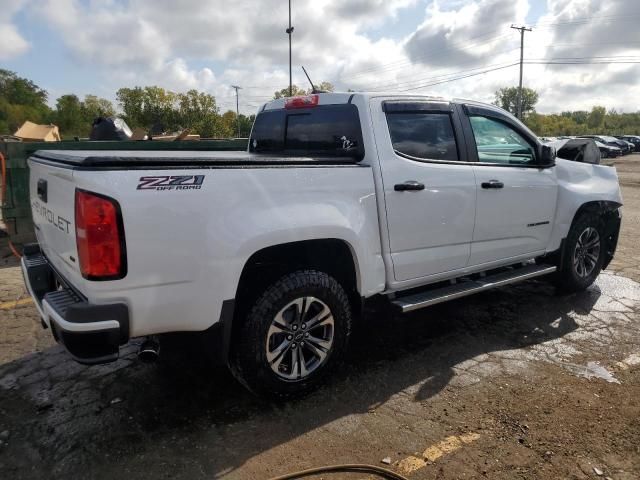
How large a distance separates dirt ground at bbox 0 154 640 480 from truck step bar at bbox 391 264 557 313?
470 millimetres

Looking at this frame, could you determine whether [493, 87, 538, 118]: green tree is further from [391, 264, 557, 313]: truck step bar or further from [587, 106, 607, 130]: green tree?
[391, 264, 557, 313]: truck step bar

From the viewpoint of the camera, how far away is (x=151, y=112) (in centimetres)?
5506

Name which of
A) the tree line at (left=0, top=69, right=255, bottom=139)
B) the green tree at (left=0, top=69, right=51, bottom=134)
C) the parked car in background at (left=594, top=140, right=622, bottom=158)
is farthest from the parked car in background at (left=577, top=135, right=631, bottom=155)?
the green tree at (left=0, top=69, right=51, bottom=134)

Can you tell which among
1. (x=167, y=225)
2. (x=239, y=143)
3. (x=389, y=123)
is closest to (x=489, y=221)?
(x=389, y=123)

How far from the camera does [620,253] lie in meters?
7.20

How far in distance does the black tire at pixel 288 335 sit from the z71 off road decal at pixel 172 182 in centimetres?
79

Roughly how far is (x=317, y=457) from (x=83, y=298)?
149cm

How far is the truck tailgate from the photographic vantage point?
259 cm

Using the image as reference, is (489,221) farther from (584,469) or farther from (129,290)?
(129,290)

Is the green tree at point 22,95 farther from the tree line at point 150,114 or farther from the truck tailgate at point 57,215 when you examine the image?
the truck tailgate at point 57,215

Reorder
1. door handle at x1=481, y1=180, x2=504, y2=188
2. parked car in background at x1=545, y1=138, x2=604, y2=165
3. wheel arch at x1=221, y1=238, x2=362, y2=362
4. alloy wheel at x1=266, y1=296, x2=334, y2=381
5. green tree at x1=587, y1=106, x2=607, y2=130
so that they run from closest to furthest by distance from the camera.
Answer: wheel arch at x1=221, y1=238, x2=362, y2=362 → alloy wheel at x1=266, y1=296, x2=334, y2=381 → door handle at x1=481, y1=180, x2=504, y2=188 → parked car in background at x1=545, y1=138, x2=604, y2=165 → green tree at x1=587, y1=106, x2=607, y2=130

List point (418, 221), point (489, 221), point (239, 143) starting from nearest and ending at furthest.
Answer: point (418, 221) → point (489, 221) → point (239, 143)

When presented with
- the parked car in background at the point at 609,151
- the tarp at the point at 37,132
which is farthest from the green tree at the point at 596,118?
the tarp at the point at 37,132

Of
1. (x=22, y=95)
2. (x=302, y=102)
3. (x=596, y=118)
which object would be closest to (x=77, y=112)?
(x=22, y=95)
